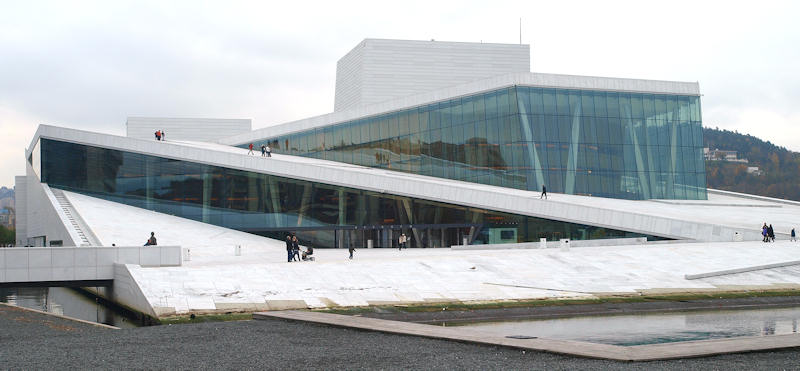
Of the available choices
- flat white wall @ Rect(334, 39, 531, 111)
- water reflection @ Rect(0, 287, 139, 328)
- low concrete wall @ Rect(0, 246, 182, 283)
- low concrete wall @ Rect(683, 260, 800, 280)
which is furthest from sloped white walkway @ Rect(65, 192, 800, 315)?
flat white wall @ Rect(334, 39, 531, 111)

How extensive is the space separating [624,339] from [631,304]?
645 cm

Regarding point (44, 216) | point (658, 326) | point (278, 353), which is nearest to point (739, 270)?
point (658, 326)

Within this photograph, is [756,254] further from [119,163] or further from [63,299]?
[119,163]

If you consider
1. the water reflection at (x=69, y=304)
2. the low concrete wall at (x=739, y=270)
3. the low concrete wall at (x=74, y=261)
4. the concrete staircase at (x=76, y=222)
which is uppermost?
the concrete staircase at (x=76, y=222)

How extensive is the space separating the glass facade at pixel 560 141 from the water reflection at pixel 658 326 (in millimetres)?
23912

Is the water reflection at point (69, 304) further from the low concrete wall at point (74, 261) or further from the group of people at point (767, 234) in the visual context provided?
the group of people at point (767, 234)

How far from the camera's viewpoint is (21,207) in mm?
54469

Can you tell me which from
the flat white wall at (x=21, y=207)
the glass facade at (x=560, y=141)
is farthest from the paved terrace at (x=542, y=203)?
the flat white wall at (x=21, y=207)

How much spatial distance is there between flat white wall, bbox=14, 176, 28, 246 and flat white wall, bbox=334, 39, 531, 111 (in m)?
25.4

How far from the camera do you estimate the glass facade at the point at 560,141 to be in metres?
41.9

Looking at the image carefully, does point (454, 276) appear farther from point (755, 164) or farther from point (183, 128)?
point (755, 164)

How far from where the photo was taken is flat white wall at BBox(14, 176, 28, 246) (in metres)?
54.0

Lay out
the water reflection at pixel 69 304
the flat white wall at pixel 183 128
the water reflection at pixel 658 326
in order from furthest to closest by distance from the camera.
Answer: the flat white wall at pixel 183 128, the water reflection at pixel 69 304, the water reflection at pixel 658 326

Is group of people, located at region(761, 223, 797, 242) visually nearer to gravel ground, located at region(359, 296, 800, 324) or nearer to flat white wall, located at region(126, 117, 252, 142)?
gravel ground, located at region(359, 296, 800, 324)
